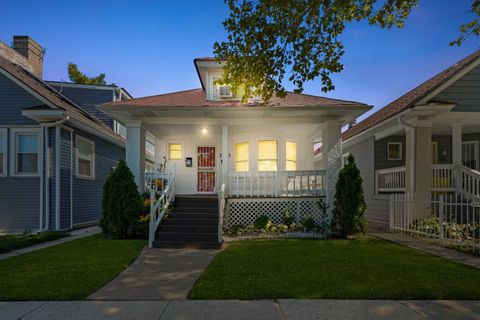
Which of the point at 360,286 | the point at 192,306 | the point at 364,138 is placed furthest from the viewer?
the point at 364,138

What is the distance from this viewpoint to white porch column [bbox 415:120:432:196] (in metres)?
11.0

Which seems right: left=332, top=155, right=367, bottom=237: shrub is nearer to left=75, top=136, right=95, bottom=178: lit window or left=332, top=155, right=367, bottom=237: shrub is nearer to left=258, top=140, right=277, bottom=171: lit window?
left=258, top=140, right=277, bottom=171: lit window

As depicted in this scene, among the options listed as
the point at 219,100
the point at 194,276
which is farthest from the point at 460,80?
the point at 194,276

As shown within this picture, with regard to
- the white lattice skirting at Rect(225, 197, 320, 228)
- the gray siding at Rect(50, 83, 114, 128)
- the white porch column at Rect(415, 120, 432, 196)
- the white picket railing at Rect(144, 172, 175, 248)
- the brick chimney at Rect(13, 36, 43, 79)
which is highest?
the brick chimney at Rect(13, 36, 43, 79)

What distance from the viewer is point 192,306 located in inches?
176

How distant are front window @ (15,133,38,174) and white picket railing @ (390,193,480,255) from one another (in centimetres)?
1218

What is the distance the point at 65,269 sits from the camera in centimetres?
620

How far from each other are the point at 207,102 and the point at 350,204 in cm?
563

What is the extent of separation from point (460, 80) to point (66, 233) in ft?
46.0

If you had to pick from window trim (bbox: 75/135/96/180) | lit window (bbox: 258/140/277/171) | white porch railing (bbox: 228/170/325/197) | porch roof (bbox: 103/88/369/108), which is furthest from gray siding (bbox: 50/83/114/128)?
white porch railing (bbox: 228/170/325/197)

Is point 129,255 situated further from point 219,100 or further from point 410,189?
Result: point 410,189

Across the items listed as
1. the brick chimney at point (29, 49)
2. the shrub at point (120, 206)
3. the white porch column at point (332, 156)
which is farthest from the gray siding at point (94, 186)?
the white porch column at point (332, 156)

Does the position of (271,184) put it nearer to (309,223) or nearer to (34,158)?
(309,223)

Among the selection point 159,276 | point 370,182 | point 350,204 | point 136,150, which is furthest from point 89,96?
point 370,182
